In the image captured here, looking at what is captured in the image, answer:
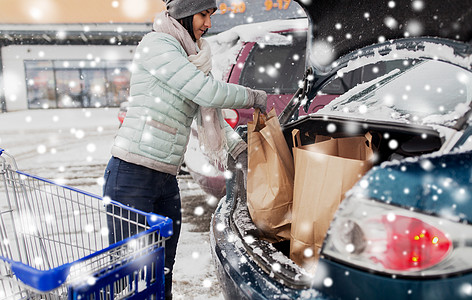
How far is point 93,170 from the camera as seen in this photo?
22.1ft

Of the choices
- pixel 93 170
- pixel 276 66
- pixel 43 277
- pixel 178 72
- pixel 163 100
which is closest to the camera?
pixel 43 277

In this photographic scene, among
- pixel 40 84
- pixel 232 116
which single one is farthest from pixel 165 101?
pixel 40 84

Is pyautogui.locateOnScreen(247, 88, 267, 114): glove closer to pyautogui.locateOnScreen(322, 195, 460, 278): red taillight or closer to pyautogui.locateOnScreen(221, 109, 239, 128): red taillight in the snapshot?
pyautogui.locateOnScreen(322, 195, 460, 278): red taillight

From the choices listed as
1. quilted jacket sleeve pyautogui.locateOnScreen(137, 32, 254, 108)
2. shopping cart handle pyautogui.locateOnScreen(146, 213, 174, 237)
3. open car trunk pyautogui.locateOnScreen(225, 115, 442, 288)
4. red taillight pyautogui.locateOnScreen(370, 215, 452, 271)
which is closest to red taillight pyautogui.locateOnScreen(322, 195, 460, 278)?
red taillight pyautogui.locateOnScreen(370, 215, 452, 271)

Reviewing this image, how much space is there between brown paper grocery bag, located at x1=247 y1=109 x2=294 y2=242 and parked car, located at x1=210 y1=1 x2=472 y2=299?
0.08 metres

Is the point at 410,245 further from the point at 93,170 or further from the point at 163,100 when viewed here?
the point at 93,170

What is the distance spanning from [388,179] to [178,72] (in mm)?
1170

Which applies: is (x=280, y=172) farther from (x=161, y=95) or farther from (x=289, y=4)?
(x=289, y=4)

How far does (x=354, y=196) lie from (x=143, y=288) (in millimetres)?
790

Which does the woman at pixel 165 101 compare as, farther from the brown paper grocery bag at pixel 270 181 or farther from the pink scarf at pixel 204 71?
the brown paper grocery bag at pixel 270 181

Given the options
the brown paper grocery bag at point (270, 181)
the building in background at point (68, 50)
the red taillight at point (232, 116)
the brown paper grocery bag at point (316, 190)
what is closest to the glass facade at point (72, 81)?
the building in background at point (68, 50)

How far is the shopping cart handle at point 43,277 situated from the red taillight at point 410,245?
0.88 metres

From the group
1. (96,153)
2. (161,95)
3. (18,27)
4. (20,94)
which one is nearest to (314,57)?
(161,95)

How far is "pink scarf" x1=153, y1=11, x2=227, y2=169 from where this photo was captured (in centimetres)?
211
